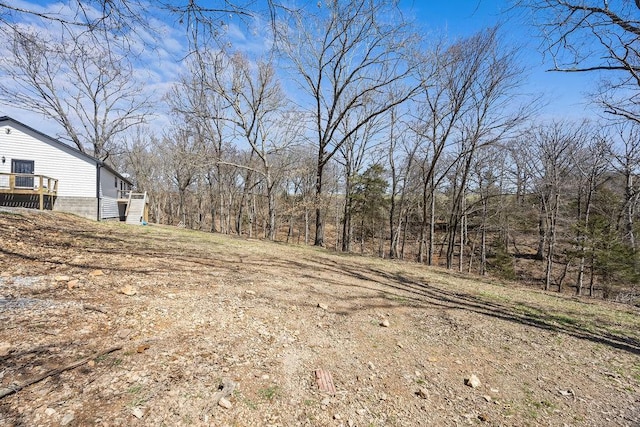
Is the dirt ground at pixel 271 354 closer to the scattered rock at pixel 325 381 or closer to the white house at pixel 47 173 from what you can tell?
the scattered rock at pixel 325 381

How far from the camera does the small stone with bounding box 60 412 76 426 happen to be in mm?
1524

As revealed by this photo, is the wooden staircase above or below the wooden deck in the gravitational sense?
below

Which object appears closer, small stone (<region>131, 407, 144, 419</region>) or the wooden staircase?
small stone (<region>131, 407, 144, 419</region>)

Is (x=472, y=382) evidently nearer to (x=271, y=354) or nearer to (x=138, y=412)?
(x=271, y=354)

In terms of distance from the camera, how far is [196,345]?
2488 mm

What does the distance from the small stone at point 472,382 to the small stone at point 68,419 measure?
9.38 ft

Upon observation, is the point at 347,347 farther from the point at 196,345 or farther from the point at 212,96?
the point at 212,96

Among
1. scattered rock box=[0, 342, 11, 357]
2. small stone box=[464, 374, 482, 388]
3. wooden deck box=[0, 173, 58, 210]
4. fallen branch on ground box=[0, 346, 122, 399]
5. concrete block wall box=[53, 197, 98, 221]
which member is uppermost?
wooden deck box=[0, 173, 58, 210]

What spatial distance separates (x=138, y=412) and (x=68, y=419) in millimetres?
340

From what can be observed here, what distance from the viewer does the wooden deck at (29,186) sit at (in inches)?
464

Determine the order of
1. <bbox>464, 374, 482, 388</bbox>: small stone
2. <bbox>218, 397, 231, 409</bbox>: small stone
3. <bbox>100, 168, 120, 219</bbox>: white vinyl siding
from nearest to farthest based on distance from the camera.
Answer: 1. <bbox>218, 397, 231, 409</bbox>: small stone
2. <bbox>464, 374, 482, 388</bbox>: small stone
3. <bbox>100, 168, 120, 219</bbox>: white vinyl siding

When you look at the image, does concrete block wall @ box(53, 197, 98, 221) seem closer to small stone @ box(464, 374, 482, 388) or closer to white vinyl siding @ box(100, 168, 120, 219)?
white vinyl siding @ box(100, 168, 120, 219)

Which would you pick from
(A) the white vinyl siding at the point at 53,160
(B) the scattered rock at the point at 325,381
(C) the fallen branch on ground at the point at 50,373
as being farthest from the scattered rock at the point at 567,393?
(A) the white vinyl siding at the point at 53,160


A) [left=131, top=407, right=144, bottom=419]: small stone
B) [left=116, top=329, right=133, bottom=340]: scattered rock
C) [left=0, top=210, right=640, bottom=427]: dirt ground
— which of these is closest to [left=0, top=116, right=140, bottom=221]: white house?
[left=0, top=210, right=640, bottom=427]: dirt ground
